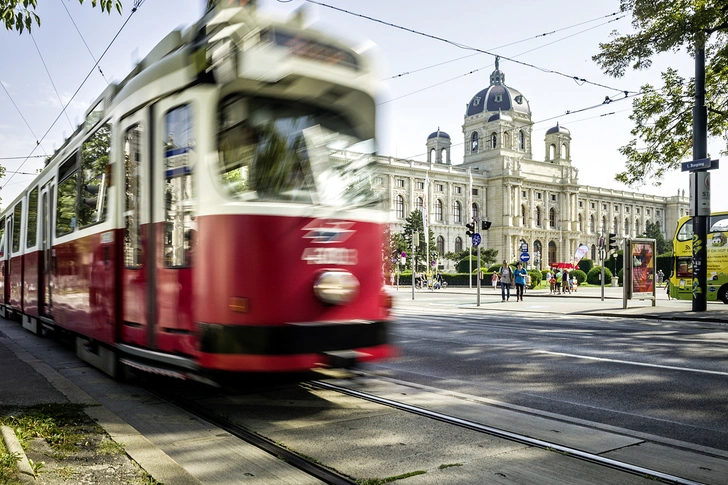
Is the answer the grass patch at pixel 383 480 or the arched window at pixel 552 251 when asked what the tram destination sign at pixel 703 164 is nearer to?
the grass patch at pixel 383 480

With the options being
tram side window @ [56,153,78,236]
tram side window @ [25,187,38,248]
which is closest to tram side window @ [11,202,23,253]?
tram side window @ [25,187,38,248]

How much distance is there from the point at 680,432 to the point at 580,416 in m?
0.79

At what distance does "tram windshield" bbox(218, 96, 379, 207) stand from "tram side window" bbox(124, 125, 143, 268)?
1.37m

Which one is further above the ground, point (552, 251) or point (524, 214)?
point (524, 214)

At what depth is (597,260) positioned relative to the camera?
11725 cm

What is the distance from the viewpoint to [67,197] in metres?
8.46

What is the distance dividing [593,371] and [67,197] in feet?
23.3

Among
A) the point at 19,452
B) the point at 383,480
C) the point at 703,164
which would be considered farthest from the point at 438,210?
the point at 19,452

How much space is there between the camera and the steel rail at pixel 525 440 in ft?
12.4

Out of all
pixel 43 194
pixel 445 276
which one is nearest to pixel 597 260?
pixel 445 276

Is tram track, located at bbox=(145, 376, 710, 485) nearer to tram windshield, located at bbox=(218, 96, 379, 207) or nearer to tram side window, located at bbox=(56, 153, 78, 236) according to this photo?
tram windshield, located at bbox=(218, 96, 379, 207)

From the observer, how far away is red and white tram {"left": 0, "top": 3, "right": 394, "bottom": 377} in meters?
4.97

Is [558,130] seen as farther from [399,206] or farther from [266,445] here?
[266,445]

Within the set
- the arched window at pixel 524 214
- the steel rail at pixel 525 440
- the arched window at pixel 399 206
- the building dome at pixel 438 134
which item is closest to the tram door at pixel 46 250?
the steel rail at pixel 525 440
